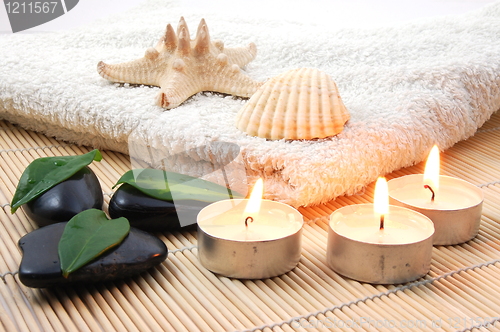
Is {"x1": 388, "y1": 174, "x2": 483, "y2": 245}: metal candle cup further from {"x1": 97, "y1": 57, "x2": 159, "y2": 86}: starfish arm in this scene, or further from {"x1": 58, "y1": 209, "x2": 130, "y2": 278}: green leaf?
{"x1": 97, "y1": 57, "x2": 159, "y2": 86}: starfish arm

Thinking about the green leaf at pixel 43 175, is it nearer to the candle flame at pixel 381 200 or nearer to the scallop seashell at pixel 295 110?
the scallop seashell at pixel 295 110

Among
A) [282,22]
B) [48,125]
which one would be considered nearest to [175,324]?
[48,125]

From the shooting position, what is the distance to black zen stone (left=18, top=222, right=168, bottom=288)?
45 centimetres

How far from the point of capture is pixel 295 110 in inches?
26.3

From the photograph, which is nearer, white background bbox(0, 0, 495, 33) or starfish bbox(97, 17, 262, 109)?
starfish bbox(97, 17, 262, 109)

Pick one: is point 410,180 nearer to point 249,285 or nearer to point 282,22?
point 249,285

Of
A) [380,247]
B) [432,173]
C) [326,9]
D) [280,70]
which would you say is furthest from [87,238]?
[326,9]

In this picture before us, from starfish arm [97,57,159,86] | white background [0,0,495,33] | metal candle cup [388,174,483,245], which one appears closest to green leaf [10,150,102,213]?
starfish arm [97,57,159,86]

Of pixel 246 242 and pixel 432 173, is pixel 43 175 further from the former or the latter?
pixel 432 173

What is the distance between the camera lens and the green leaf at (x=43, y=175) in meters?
0.57

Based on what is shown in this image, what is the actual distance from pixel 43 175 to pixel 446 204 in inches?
18.3

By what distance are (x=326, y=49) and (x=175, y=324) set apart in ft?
2.37

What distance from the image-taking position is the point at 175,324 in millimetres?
441

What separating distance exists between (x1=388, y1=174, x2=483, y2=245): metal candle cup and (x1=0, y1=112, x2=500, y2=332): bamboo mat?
0.06 ft
